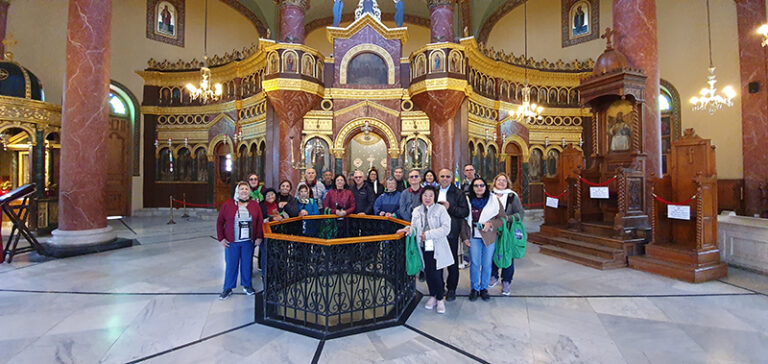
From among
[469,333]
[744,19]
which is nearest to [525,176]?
[744,19]

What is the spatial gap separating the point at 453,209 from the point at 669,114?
13.8 m

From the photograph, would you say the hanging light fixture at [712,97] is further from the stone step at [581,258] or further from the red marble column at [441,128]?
the stone step at [581,258]

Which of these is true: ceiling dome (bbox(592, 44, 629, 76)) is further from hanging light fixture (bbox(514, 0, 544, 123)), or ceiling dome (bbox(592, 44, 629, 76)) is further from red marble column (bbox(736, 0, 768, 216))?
red marble column (bbox(736, 0, 768, 216))

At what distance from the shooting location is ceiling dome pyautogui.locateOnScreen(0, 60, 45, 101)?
9914mm

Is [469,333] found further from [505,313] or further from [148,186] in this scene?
[148,186]

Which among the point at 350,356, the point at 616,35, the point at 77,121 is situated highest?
the point at 616,35

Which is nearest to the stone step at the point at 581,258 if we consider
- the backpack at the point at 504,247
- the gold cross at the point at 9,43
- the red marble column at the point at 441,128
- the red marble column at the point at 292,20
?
the backpack at the point at 504,247

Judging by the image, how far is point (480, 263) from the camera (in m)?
4.55

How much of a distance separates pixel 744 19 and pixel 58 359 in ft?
58.8

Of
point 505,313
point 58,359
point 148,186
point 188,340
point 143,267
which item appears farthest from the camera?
point 148,186

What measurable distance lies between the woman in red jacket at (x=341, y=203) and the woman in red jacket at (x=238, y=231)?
1.40 meters

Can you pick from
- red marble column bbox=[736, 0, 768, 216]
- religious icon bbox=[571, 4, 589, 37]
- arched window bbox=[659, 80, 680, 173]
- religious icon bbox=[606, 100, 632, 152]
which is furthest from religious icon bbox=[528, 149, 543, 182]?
religious icon bbox=[606, 100, 632, 152]

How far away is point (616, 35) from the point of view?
8.12 m

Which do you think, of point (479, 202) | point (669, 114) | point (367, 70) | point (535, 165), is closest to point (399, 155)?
point (367, 70)
